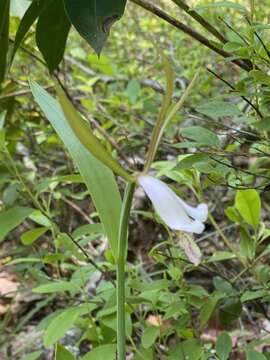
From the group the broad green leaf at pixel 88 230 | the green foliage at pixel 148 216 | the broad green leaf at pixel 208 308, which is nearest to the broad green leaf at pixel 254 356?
the green foliage at pixel 148 216

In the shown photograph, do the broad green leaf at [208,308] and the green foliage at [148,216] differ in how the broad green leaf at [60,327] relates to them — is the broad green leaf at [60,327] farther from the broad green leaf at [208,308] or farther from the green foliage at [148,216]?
the broad green leaf at [208,308]

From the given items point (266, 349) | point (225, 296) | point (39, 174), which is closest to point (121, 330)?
point (225, 296)

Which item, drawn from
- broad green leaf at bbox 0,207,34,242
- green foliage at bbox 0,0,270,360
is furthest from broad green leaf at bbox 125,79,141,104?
broad green leaf at bbox 0,207,34,242

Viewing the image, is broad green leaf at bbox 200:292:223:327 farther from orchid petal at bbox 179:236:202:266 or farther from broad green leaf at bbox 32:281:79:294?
orchid petal at bbox 179:236:202:266

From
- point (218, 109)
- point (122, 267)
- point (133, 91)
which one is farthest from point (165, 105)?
point (133, 91)

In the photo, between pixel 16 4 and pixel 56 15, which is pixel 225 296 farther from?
pixel 16 4
